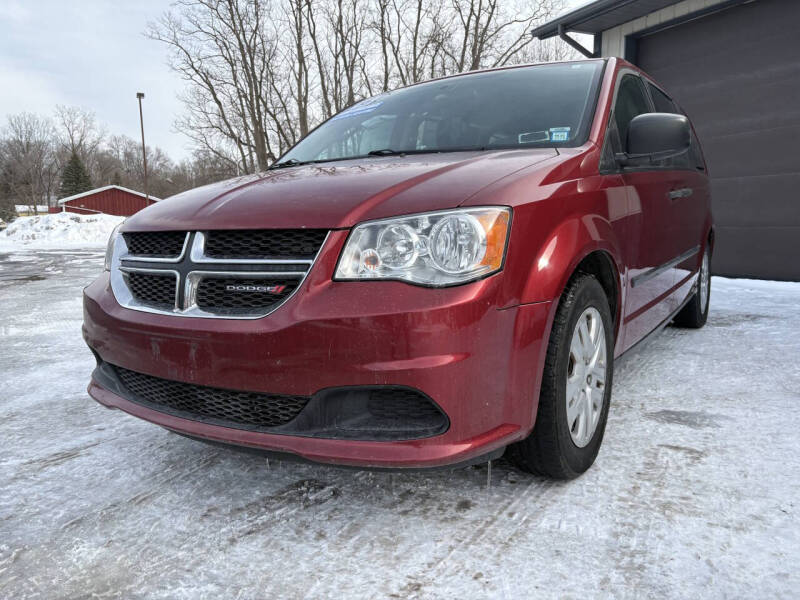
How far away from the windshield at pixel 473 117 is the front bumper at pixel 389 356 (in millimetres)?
978

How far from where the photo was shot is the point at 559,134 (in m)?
2.29

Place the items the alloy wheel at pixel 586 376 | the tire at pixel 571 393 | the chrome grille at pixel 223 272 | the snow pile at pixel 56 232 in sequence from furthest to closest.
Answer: the snow pile at pixel 56 232 → the alloy wheel at pixel 586 376 → the tire at pixel 571 393 → the chrome grille at pixel 223 272

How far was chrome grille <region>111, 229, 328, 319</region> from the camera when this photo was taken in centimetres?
163

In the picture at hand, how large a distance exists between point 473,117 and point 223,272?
4.64 feet

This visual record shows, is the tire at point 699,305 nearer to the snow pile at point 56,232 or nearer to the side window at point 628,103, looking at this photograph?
the side window at point 628,103

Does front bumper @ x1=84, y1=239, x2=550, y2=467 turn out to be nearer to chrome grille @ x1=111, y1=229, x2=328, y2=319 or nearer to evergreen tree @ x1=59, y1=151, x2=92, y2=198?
chrome grille @ x1=111, y1=229, x2=328, y2=319

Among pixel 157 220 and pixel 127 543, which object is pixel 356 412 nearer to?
pixel 127 543

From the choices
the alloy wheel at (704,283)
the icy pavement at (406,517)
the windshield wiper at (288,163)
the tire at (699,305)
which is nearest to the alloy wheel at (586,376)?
the icy pavement at (406,517)

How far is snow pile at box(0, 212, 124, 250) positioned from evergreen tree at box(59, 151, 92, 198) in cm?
4329

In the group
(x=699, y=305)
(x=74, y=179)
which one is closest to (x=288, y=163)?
(x=699, y=305)

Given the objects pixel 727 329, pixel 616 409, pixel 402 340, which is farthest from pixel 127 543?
pixel 727 329

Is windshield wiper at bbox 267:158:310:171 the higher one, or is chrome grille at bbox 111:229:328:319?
windshield wiper at bbox 267:158:310:171

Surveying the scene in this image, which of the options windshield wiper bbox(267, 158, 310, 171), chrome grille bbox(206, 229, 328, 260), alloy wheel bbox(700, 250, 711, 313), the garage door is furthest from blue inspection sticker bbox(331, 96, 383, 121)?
the garage door

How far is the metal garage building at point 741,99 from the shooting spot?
6.53 meters
